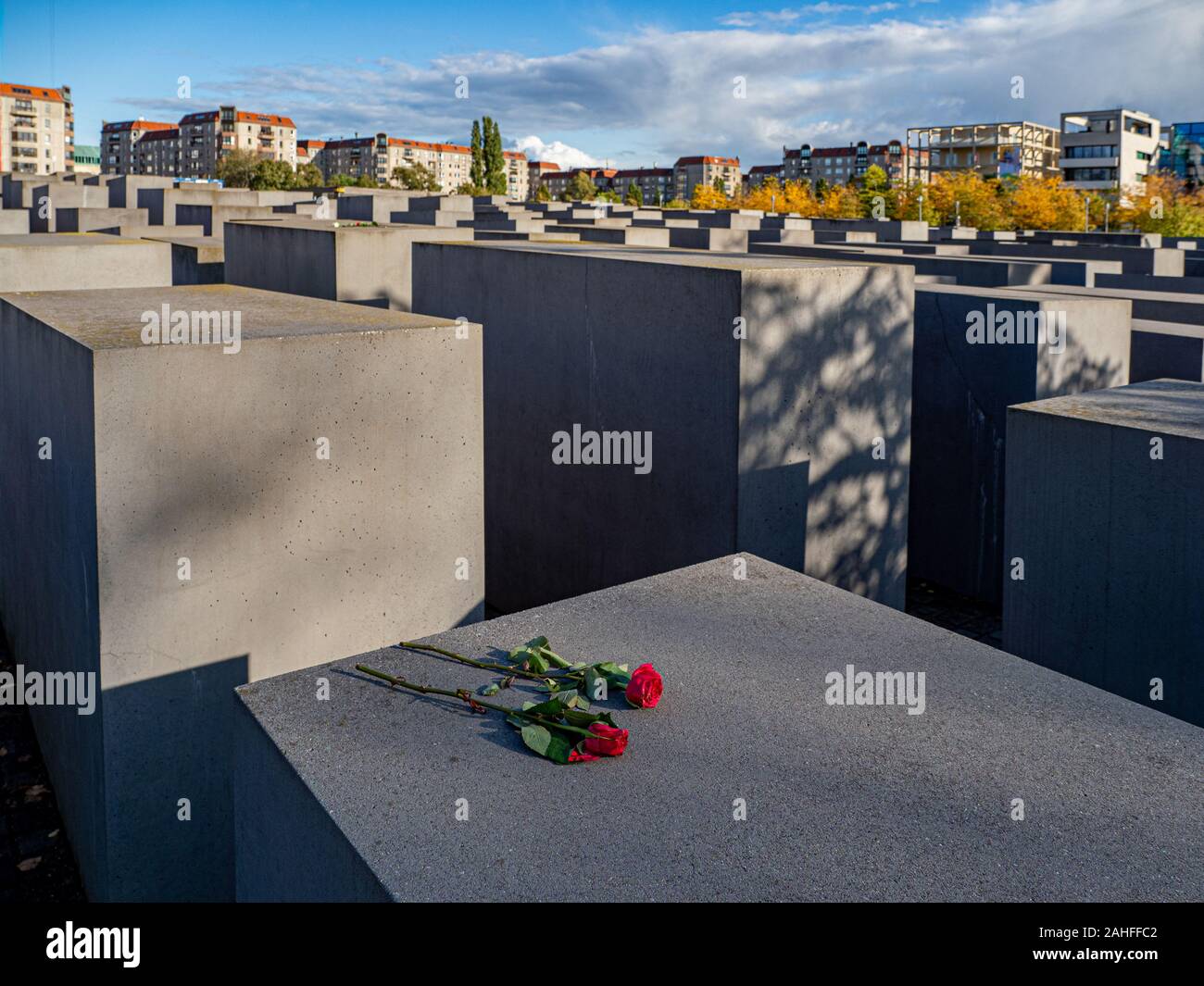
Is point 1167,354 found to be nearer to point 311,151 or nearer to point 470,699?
point 470,699

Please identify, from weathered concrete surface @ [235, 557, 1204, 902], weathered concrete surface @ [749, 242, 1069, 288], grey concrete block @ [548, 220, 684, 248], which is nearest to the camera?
weathered concrete surface @ [235, 557, 1204, 902]

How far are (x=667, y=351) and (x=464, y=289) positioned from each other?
2.48 meters

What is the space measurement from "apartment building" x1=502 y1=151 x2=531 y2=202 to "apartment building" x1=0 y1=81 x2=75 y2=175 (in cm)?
5852

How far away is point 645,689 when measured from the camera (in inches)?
123

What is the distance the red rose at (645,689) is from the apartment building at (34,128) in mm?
129618

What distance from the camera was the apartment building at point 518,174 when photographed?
163125 mm

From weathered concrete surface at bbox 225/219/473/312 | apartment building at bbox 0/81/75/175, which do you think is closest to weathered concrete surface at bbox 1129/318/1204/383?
weathered concrete surface at bbox 225/219/473/312

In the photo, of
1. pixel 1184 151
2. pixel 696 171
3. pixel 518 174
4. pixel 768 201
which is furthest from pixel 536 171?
pixel 768 201

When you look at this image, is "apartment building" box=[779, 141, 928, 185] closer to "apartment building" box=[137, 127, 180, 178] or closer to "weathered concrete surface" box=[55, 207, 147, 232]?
"apartment building" box=[137, 127, 180, 178]

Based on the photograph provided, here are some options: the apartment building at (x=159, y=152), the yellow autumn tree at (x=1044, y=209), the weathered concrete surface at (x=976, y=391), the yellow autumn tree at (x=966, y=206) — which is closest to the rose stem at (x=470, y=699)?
the weathered concrete surface at (x=976, y=391)

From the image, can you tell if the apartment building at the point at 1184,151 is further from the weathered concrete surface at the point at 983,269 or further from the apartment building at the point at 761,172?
the weathered concrete surface at the point at 983,269

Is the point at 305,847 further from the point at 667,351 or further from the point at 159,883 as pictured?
the point at 667,351

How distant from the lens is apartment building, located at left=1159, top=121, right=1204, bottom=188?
278ft
